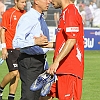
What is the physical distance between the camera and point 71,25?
7305 mm

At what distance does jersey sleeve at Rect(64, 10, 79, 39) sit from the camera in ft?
24.0

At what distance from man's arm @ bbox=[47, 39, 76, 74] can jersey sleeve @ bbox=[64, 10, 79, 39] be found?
0.08 meters

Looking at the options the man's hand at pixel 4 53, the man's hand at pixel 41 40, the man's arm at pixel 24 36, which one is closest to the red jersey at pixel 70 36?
the man's hand at pixel 41 40

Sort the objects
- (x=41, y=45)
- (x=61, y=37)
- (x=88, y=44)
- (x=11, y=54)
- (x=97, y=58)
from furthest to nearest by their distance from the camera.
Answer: (x=88, y=44) → (x=97, y=58) → (x=11, y=54) → (x=41, y=45) → (x=61, y=37)

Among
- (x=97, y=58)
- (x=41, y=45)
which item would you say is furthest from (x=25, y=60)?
(x=97, y=58)

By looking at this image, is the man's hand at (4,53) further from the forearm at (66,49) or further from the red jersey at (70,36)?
the forearm at (66,49)

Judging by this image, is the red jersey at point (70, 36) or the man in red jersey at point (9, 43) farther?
the man in red jersey at point (9, 43)

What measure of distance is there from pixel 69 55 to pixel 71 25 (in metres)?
0.49

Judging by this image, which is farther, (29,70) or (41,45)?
(29,70)

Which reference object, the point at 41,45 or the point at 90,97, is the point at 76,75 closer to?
the point at 41,45

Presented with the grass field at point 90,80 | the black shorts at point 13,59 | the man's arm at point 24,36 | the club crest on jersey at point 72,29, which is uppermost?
the club crest on jersey at point 72,29

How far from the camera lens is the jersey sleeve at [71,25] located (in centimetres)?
730

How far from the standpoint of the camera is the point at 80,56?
7.58m

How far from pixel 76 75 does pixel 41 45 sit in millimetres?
885
